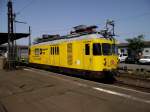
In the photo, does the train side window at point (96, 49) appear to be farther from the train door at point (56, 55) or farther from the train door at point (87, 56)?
the train door at point (56, 55)

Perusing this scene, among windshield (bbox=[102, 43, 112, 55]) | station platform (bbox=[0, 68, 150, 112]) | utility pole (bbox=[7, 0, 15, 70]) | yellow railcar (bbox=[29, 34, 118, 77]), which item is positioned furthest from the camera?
utility pole (bbox=[7, 0, 15, 70])

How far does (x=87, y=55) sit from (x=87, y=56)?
7cm

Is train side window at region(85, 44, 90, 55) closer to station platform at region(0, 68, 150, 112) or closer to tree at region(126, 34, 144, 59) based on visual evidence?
station platform at region(0, 68, 150, 112)

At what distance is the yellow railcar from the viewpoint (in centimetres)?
1502

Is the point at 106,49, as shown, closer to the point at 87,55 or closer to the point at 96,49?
the point at 96,49

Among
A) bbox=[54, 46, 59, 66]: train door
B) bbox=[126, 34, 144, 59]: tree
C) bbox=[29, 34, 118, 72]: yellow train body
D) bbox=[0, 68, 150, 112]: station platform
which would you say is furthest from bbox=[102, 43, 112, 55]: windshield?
bbox=[126, 34, 144, 59]: tree

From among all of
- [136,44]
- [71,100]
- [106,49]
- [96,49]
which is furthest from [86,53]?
[136,44]

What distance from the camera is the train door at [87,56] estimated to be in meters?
15.4

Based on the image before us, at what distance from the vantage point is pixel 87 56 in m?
15.6

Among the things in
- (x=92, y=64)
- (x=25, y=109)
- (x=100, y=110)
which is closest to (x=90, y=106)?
(x=100, y=110)

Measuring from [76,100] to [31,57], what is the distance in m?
19.9

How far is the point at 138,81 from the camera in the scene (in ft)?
52.7

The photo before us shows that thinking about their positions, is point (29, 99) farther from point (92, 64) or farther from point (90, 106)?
point (92, 64)

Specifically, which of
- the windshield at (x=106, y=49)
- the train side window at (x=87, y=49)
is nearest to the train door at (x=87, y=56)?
the train side window at (x=87, y=49)
